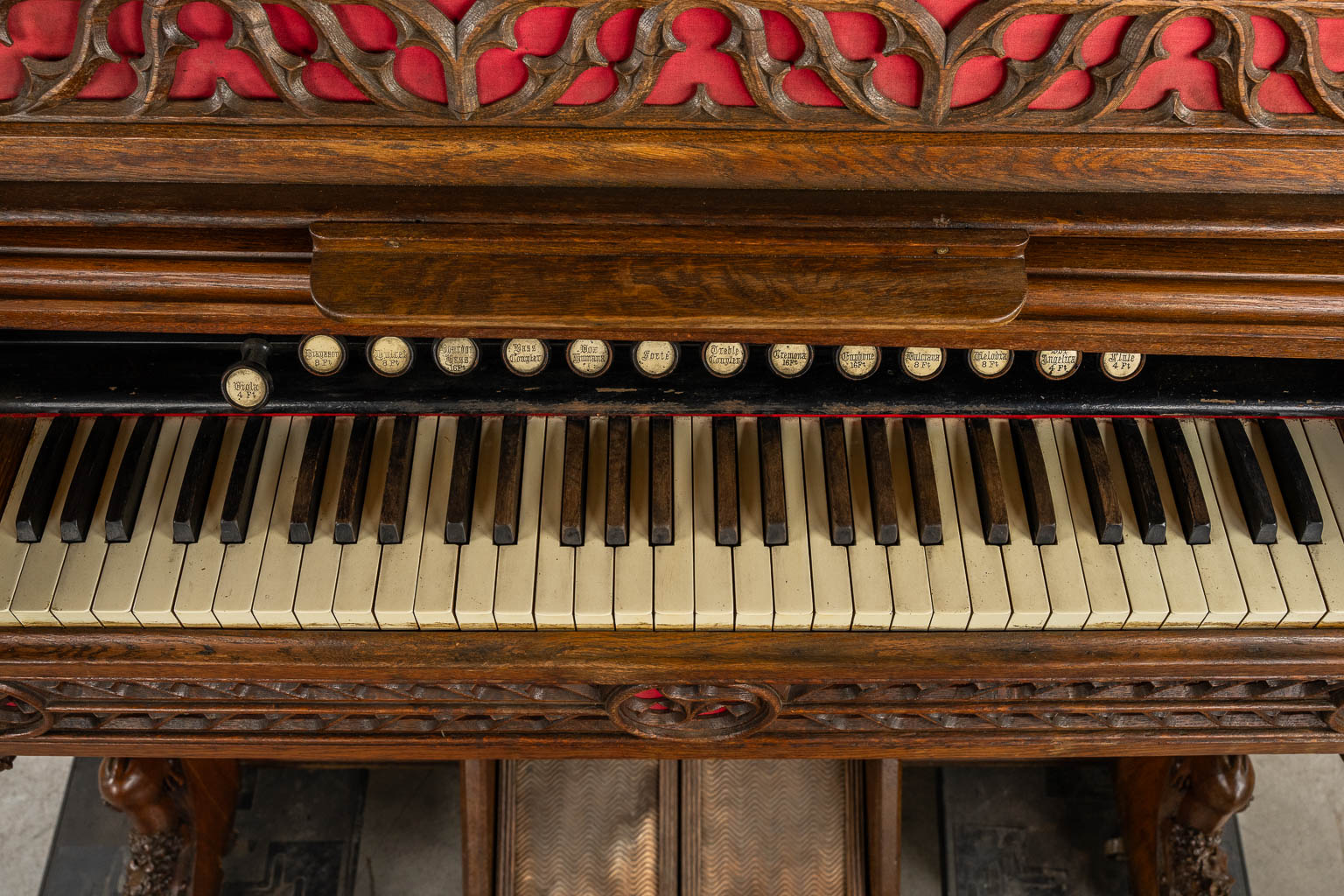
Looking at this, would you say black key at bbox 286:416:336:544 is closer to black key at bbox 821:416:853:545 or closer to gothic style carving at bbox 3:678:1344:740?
gothic style carving at bbox 3:678:1344:740

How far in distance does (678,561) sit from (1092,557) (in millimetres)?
665

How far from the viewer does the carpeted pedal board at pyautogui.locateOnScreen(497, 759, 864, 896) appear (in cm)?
247

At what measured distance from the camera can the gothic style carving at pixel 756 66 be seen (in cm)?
125

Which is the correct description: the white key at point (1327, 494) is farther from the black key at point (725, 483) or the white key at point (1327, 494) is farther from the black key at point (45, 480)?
the black key at point (45, 480)

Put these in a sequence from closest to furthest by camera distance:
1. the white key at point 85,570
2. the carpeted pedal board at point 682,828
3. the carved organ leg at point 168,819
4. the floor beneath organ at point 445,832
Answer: the white key at point 85,570 < the carved organ leg at point 168,819 < the carpeted pedal board at point 682,828 < the floor beneath organ at point 445,832

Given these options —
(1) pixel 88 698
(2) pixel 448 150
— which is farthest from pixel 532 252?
(1) pixel 88 698

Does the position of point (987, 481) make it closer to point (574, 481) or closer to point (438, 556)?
point (574, 481)

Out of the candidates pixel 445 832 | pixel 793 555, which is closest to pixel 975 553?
pixel 793 555

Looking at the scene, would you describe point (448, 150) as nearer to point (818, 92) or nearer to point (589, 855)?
point (818, 92)

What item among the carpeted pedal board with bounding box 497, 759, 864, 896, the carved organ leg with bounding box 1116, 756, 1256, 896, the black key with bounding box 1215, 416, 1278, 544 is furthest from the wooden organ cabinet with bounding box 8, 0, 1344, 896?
the carved organ leg with bounding box 1116, 756, 1256, 896

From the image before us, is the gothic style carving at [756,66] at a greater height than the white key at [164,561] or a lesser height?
greater

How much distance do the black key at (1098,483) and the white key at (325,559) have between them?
122cm

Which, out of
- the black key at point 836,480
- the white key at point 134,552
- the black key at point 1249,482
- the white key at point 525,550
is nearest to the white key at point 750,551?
the black key at point 836,480

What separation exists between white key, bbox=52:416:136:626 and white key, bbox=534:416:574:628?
26.9 inches
